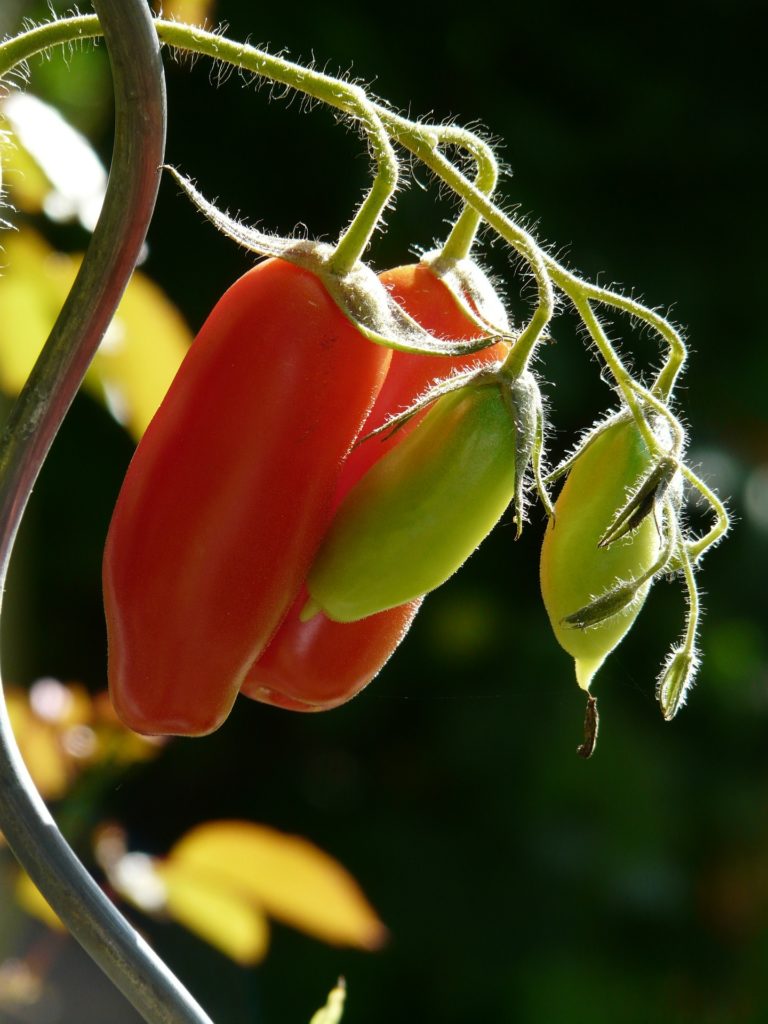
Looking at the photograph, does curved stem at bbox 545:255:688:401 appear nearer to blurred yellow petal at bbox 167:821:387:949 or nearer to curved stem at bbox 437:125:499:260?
curved stem at bbox 437:125:499:260

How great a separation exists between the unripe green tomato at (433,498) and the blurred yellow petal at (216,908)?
0.93ft

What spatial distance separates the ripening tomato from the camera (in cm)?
31

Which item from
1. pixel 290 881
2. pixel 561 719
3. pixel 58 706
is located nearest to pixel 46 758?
pixel 58 706

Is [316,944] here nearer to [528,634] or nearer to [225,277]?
[528,634]

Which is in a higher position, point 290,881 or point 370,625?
point 370,625

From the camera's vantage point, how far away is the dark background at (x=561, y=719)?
3.16 feet

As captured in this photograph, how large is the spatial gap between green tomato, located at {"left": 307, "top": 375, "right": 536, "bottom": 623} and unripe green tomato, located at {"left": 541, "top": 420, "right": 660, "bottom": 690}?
0.02 metres

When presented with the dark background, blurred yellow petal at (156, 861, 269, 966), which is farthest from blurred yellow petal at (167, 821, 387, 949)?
the dark background

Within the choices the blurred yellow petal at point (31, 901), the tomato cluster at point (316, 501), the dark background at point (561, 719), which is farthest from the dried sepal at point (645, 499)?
the dark background at point (561, 719)

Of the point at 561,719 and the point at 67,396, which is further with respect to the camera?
the point at 561,719

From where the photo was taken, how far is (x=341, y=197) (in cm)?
91

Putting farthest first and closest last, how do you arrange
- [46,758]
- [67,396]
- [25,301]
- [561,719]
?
[561,719] → [46,758] → [25,301] → [67,396]

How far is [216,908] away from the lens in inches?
20.6

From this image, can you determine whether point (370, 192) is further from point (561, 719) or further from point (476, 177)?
point (561, 719)
